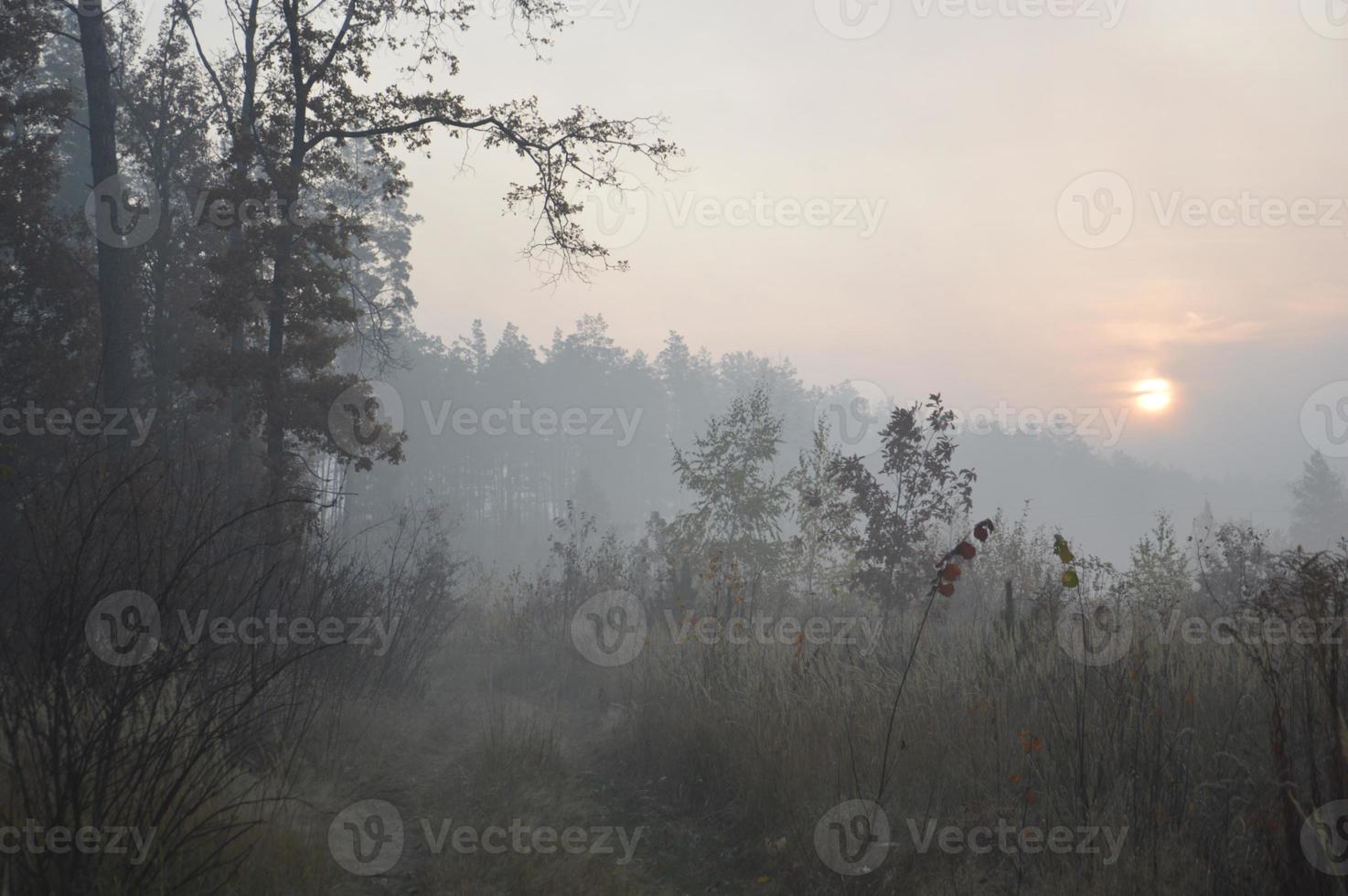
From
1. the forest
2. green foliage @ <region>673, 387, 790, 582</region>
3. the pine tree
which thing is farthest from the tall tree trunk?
the pine tree

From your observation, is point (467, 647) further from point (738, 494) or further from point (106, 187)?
point (106, 187)

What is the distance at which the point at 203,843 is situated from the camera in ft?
11.8

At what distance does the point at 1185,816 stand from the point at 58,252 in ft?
55.0

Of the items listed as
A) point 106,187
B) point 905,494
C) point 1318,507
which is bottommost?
point 1318,507

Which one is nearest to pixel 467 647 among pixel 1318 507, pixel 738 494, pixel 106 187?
pixel 738 494

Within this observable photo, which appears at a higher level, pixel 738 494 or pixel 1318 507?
pixel 738 494

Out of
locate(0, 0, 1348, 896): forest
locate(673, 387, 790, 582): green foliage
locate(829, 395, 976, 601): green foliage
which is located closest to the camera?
locate(0, 0, 1348, 896): forest

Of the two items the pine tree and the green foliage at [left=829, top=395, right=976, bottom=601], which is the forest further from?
the pine tree

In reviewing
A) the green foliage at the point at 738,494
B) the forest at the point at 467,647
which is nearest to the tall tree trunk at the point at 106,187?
the forest at the point at 467,647

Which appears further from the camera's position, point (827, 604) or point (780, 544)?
point (780, 544)

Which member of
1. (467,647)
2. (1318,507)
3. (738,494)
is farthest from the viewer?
(1318,507)

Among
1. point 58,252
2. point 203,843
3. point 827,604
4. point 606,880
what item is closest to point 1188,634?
point 606,880

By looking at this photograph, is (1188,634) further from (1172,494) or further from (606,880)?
(1172,494)

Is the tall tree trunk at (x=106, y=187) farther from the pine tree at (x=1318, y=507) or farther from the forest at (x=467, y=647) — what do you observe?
the pine tree at (x=1318, y=507)
